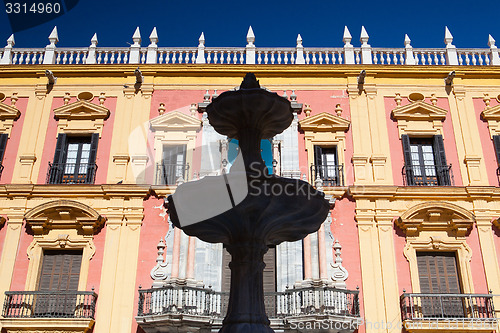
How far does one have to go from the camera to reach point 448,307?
12.3m

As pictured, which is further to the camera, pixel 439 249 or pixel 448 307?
pixel 439 249

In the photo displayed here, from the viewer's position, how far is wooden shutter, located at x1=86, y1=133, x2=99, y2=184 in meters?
14.0

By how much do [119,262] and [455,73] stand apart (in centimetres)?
1026

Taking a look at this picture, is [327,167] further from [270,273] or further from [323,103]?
[270,273]

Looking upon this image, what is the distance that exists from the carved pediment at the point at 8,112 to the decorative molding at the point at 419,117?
33.3ft

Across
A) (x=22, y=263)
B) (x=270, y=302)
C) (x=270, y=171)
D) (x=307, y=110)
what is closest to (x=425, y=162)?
(x=307, y=110)

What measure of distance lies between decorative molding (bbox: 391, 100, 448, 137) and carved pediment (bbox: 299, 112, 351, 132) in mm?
1427

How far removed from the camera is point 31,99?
15172mm

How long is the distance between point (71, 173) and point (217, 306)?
532 cm

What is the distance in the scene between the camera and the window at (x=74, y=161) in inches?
554

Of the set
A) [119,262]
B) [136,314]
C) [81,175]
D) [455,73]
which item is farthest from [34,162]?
[455,73]

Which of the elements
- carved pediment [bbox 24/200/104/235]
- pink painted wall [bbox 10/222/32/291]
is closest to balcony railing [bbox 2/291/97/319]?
pink painted wall [bbox 10/222/32/291]

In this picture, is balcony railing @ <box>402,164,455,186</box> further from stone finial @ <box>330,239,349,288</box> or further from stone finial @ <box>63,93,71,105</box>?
stone finial @ <box>63,93,71,105</box>

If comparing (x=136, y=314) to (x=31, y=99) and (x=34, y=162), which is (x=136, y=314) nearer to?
(x=34, y=162)
